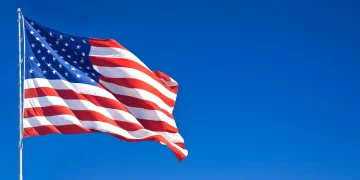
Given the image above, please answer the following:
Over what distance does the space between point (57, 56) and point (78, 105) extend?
2.30 meters

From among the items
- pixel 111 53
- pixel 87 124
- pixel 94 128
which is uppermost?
pixel 111 53

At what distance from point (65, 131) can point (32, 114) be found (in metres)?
1.45

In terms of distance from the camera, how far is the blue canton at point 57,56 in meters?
35.4

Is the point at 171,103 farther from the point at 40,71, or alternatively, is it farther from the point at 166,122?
the point at 40,71

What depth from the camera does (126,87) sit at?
3747 centimetres

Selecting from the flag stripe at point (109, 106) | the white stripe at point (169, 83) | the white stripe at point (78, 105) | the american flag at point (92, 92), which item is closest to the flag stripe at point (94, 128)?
the american flag at point (92, 92)

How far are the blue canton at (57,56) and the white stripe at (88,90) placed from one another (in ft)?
0.59

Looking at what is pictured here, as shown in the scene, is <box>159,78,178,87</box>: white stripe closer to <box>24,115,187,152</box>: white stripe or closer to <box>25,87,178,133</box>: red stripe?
<box>25,87,178,133</box>: red stripe

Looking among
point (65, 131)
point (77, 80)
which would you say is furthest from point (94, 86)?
point (65, 131)

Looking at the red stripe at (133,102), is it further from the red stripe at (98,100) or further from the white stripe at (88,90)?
the red stripe at (98,100)

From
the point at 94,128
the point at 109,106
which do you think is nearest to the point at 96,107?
the point at 109,106

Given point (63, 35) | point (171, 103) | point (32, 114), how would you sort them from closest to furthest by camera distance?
point (32, 114), point (63, 35), point (171, 103)

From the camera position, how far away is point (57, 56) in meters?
36.2

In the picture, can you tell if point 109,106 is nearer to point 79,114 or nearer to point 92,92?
point 92,92
